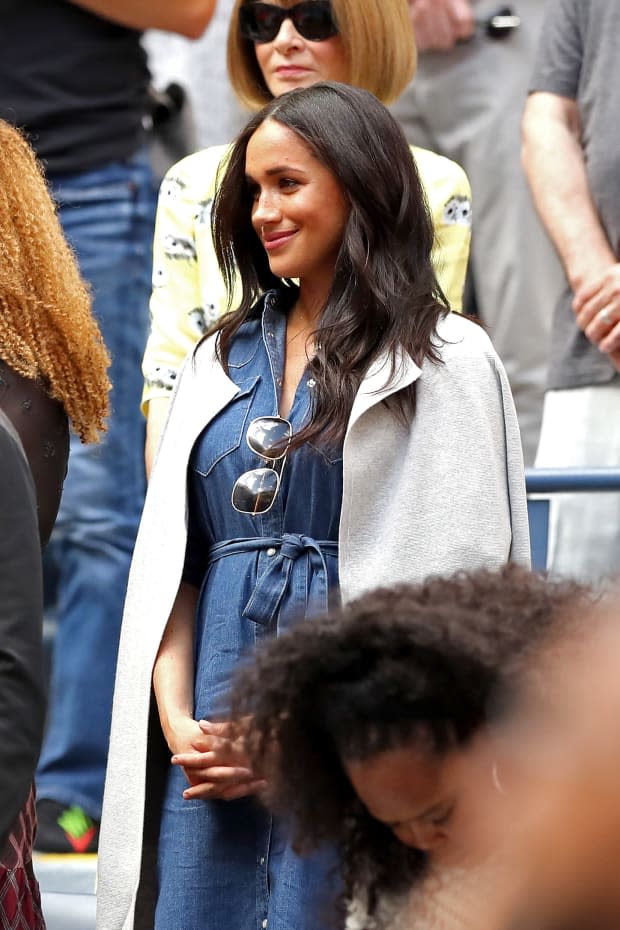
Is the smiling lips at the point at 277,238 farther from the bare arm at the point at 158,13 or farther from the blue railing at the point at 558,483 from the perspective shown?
the bare arm at the point at 158,13

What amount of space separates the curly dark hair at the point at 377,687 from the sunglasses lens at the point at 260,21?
102 inches

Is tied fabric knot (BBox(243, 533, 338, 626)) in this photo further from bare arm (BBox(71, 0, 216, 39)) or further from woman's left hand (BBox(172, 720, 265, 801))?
bare arm (BBox(71, 0, 216, 39))

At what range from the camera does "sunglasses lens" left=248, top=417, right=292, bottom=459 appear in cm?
281

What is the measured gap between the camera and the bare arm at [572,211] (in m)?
4.03

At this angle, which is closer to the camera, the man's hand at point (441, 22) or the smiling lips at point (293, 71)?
the smiling lips at point (293, 71)

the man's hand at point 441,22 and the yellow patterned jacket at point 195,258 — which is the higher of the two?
the man's hand at point 441,22

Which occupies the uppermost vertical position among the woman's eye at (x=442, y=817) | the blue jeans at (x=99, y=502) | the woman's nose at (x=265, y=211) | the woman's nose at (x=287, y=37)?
the woman's nose at (x=287, y=37)

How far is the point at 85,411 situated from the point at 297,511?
464 millimetres

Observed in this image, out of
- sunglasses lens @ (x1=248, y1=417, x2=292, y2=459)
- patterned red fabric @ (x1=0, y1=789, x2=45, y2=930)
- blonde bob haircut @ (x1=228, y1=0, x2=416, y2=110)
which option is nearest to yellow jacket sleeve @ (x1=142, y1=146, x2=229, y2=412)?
blonde bob haircut @ (x1=228, y1=0, x2=416, y2=110)

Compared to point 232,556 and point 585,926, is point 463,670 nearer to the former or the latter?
point 585,926

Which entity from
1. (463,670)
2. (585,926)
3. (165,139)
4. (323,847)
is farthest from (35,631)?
(165,139)

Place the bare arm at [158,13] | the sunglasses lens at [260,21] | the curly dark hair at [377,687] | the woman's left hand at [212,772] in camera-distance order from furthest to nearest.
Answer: the bare arm at [158,13] → the sunglasses lens at [260,21] → the woman's left hand at [212,772] → the curly dark hair at [377,687]

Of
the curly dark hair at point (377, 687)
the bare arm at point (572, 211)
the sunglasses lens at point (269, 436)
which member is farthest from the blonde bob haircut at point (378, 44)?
the curly dark hair at point (377, 687)

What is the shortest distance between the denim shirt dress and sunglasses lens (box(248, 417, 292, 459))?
2cm
